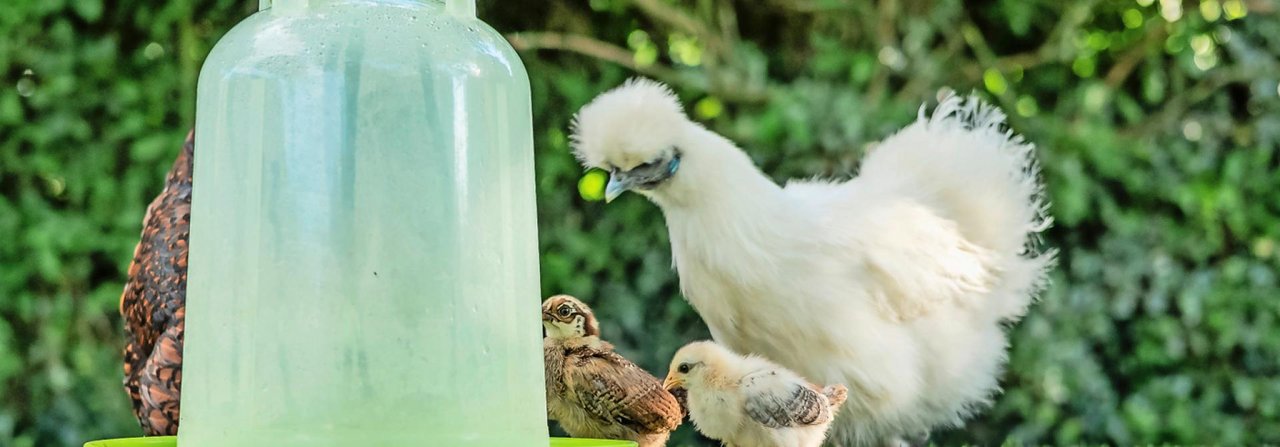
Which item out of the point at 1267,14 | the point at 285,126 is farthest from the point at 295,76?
the point at 1267,14

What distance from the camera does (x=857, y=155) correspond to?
225 cm

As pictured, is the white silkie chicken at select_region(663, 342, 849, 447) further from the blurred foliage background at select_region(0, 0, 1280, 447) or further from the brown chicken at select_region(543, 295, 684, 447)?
the blurred foliage background at select_region(0, 0, 1280, 447)

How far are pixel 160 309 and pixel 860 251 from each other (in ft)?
2.25

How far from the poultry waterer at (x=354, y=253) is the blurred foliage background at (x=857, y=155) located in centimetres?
149

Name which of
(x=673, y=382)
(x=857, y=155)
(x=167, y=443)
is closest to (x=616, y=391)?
(x=673, y=382)

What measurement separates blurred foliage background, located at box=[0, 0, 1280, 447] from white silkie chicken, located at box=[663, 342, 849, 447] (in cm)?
98

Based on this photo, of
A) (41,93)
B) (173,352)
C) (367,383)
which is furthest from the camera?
(41,93)

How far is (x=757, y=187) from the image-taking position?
1.26 meters

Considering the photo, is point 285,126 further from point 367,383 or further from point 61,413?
point 61,413

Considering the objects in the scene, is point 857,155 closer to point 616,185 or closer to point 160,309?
point 616,185

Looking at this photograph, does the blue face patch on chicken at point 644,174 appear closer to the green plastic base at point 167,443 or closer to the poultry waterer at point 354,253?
the green plastic base at point 167,443

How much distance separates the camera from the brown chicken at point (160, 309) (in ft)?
3.35

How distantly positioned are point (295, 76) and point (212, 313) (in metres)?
0.14

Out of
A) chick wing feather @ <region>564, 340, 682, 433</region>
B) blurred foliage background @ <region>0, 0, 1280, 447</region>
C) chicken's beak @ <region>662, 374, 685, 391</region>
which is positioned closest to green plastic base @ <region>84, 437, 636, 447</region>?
chick wing feather @ <region>564, 340, 682, 433</region>
